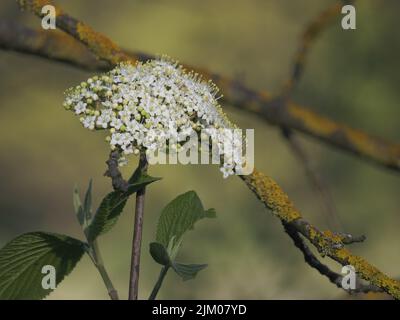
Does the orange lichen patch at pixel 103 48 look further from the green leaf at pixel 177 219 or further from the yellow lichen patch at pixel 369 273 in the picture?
the yellow lichen patch at pixel 369 273

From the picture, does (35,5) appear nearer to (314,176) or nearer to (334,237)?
(334,237)

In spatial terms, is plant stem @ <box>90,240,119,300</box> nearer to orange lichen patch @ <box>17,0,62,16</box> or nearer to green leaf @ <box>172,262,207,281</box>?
green leaf @ <box>172,262,207,281</box>

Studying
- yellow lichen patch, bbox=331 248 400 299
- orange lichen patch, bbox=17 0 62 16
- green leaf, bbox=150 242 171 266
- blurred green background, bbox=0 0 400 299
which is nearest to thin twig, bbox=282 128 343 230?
blurred green background, bbox=0 0 400 299

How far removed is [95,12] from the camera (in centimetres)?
616

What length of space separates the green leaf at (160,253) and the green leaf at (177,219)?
4cm

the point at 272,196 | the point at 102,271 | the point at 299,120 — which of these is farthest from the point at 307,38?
the point at 102,271

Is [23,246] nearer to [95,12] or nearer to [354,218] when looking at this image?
[354,218]

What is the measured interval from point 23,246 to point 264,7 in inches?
187

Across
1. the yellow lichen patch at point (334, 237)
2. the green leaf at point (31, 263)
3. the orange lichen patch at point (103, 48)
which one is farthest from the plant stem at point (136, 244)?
the orange lichen patch at point (103, 48)

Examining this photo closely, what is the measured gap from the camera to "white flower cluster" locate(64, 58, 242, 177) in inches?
59.9

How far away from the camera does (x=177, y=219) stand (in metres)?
1.63

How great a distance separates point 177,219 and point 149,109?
0.25m

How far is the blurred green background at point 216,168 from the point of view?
411cm

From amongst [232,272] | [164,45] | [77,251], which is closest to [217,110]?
[77,251]
